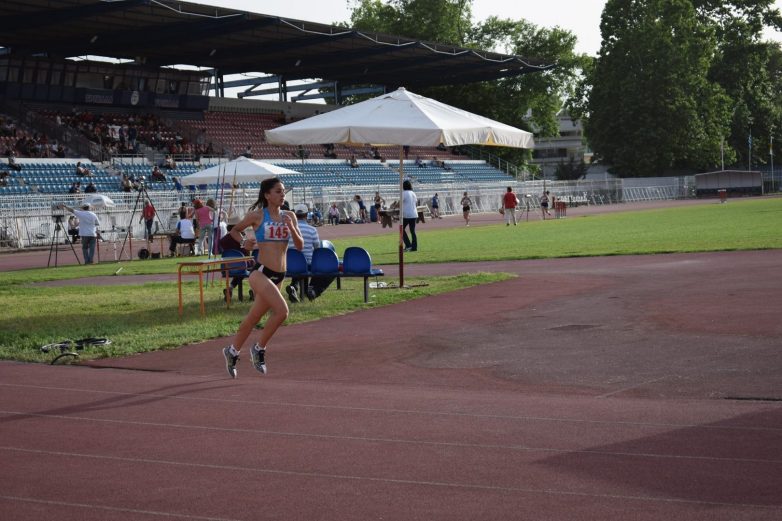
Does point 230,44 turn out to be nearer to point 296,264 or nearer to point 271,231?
point 296,264

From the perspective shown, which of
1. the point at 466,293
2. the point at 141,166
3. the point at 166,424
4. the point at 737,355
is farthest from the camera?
the point at 141,166

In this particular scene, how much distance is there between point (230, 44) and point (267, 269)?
54.9 metres

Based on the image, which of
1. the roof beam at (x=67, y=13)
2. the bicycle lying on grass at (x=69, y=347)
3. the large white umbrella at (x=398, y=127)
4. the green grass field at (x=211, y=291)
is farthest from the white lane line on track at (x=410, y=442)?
the roof beam at (x=67, y=13)

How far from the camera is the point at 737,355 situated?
10594mm

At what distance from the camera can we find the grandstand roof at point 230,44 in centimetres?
5194

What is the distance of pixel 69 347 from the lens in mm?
12719

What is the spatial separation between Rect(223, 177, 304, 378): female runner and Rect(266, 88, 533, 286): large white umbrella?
6924 millimetres

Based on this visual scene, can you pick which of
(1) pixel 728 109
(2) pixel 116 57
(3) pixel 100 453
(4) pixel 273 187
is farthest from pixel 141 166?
(1) pixel 728 109

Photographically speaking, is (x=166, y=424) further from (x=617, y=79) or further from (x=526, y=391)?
(x=617, y=79)

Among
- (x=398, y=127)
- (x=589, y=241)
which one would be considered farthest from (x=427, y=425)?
(x=589, y=241)

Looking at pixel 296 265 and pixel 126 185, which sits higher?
pixel 126 185

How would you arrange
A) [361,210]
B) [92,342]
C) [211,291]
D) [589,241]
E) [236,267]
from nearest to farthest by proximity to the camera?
[92,342], [236,267], [211,291], [589,241], [361,210]

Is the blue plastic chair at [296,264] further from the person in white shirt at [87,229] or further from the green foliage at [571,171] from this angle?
the green foliage at [571,171]

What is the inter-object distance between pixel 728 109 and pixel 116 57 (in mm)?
57432
